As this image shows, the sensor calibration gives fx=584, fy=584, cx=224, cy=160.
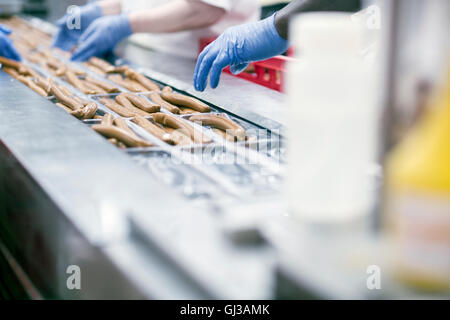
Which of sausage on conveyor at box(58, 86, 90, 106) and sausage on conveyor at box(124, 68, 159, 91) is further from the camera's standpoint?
sausage on conveyor at box(124, 68, 159, 91)

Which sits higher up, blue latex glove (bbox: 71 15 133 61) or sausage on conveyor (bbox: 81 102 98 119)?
blue latex glove (bbox: 71 15 133 61)

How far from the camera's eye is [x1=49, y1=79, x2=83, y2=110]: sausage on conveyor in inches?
83.5

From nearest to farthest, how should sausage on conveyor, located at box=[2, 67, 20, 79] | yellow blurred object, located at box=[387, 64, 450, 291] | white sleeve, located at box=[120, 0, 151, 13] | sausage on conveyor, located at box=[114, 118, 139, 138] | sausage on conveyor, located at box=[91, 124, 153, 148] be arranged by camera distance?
yellow blurred object, located at box=[387, 64, 450, 291], sausage on conveyor, located at box=[91, 124, 153, 148], sausage on conveyor, located at box=[114, 118, 139, 138], sausage on conveyor, located at box=[2, 67, 20, 79], white sleeve, located at box=[120, 0, 151, 13]

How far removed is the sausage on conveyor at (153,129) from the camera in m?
1.76

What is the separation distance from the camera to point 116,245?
3.38 feet

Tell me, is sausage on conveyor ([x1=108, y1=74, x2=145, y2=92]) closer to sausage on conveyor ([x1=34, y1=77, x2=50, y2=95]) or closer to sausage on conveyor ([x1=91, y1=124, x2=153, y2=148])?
sausage on conveyor ([x1=34, y1=77, x2=50, y2=95])

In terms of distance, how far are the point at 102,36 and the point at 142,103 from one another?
1.51m

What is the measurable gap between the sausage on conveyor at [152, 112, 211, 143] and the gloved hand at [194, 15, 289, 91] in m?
0.54

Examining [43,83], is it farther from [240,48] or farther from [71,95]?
[240,48]

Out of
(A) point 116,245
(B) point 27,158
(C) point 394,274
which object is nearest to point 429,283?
(C) point 394,274

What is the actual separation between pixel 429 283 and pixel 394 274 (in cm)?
5

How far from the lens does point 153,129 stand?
6.09 feet

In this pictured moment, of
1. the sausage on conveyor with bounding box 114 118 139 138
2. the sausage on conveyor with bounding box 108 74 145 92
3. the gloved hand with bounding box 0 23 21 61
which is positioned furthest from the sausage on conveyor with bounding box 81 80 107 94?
the gloved hand with bounding box 0 23 21 61
